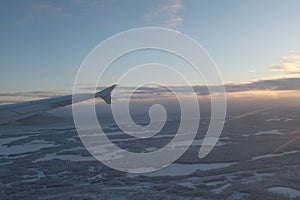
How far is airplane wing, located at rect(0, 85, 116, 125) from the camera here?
1290cm

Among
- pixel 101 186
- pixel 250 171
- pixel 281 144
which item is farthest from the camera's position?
pixel 281 144

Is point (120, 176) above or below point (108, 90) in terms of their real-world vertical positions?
below

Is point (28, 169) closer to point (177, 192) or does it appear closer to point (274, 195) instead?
point (177, 192)

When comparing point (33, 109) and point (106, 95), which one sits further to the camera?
point (106, 95)

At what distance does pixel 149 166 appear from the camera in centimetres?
4119

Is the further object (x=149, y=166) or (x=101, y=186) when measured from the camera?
(x=149, y=166)

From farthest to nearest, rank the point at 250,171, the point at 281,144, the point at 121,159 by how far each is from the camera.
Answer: the point at 281,144, the point at 121,159, the point at 250,171

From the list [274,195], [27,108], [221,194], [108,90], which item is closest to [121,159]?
[221,194]

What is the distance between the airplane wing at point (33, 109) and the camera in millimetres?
12898

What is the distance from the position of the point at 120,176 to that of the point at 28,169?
13.9 meters

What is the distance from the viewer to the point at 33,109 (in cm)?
1453

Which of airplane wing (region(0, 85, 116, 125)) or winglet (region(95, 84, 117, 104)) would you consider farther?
winglet (region(95, 84, 117, 104))

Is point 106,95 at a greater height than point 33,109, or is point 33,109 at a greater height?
point 106,95

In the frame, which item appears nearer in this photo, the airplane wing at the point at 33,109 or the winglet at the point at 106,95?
the airplane wing at the point at 33,109
